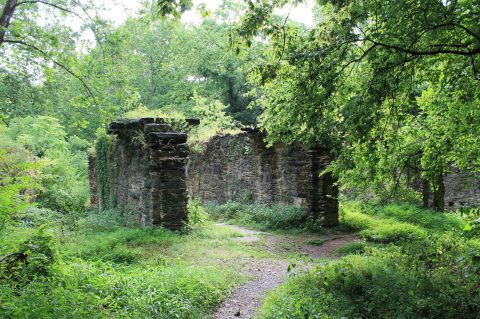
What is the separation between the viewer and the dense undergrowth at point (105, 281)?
152 inches

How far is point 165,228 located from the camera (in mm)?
10039

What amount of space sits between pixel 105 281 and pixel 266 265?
360cm

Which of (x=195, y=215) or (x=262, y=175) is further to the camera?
(x=262, y=175)

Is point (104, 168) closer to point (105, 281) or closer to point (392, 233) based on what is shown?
point (392, 233)

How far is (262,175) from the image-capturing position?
1480 centimetres

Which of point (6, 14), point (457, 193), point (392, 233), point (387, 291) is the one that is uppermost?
point (6, 14)

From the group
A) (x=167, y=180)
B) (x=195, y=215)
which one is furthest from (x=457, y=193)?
(x=167, y=180)

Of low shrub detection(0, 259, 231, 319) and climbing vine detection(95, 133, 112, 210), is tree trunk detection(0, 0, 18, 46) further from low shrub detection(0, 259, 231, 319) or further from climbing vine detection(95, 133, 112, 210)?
low shrub detection(0, 259, 231, 319)

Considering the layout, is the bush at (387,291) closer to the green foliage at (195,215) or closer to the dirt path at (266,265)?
the dirt path at (266,265)

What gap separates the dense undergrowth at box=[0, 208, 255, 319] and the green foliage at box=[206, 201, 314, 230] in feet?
14.0

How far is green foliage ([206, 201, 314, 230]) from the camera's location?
12.1 metres

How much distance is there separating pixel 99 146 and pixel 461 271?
550 inches

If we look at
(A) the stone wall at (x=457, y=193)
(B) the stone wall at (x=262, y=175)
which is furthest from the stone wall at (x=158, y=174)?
(A) the stone wall at (x=457, y=193)

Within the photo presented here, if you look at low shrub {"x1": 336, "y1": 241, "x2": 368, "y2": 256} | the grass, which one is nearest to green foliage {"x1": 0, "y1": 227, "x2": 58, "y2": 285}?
low shrub {"x1": 336, "y1": 241, "x2": 368, "y2": 256}
